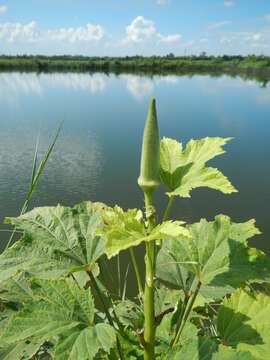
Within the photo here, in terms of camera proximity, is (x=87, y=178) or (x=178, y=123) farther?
(x=178, y=123)

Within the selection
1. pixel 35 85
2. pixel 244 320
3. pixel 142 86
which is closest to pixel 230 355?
pixel 244 320

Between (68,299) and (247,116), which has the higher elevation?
(68,299)

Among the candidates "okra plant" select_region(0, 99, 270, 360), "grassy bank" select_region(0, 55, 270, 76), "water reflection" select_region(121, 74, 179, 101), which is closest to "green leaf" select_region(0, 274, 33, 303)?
"okra plant" select_region(0, 99, 270, 360)

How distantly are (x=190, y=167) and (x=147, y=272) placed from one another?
1.15ft

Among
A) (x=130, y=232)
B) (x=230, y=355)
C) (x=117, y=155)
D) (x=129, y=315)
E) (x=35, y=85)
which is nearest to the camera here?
(x=130, y=232)

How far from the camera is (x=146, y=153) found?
0.94 meters

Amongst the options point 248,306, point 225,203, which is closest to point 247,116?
point 225,203

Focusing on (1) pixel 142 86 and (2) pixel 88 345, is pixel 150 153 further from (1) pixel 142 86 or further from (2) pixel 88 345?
(1) pixel 142 86

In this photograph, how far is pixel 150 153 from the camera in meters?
0.94

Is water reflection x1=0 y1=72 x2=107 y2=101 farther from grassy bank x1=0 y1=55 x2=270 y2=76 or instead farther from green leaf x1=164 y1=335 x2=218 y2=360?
green leaf x1=164 y1=335 x2=218 y2=360

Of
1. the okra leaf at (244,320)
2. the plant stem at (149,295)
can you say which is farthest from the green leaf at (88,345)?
the okra leaf at (244,320)

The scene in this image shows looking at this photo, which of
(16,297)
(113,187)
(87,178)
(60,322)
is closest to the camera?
(60,322)

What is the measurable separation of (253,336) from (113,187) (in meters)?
9.87

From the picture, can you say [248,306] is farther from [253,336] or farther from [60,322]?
[60,322]
